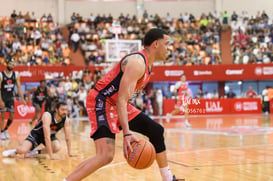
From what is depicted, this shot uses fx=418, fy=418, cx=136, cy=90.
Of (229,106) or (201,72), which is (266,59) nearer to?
(201,72)

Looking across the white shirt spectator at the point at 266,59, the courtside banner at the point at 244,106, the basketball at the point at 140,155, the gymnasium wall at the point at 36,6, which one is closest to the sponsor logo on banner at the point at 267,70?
the white shirt spectator at the point at 266,59

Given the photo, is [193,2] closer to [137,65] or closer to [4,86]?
[4,86]

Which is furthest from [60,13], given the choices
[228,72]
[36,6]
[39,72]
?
[228,72]

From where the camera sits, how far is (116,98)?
4.39 m

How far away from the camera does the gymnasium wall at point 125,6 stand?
31.7 meters

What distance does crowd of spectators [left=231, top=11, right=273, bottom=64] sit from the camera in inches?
1102

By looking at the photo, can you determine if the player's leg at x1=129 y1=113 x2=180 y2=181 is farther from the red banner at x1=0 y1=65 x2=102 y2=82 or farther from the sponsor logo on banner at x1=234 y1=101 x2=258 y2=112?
the sponsor logo on banner at x1=234 y1=101 x2=258 y2=112

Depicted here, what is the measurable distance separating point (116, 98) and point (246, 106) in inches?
850

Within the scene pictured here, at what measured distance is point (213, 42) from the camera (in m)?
30.1

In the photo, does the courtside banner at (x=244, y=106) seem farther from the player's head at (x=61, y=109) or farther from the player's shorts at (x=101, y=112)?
the player's shorts at (x=101, y=112)

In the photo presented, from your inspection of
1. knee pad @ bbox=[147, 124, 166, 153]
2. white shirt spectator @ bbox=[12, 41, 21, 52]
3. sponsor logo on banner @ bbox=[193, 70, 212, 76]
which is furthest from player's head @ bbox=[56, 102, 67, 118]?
sponsor logo on banner @ bbox=[193, 70, 212, 76]

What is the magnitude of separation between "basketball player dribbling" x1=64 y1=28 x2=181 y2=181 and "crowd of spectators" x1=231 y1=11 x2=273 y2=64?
2461 cm

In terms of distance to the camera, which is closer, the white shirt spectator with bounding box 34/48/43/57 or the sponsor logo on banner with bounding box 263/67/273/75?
the white shirt spectator with bounding box 34/48/43/57

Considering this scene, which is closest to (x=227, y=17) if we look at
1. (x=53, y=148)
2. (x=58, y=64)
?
(x=58, y=64)
